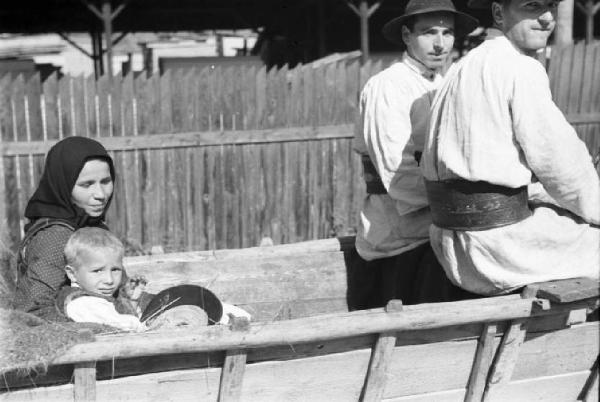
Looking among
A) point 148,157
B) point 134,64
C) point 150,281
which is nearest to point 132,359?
point 150,281

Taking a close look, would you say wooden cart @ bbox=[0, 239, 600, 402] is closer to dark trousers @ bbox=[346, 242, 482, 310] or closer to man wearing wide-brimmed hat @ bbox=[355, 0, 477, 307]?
dark trousers @ bbox=[346, 242, 482, 310]

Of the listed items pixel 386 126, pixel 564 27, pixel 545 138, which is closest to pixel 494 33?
pixel 545 138

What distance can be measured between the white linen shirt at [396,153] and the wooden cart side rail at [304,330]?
90 cm

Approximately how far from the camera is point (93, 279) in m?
3.03

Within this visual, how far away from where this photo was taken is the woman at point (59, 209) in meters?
3.05

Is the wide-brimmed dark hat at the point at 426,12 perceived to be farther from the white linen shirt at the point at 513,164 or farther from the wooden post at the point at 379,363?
the wooden post at the point at 379,363

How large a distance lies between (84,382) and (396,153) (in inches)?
70.9

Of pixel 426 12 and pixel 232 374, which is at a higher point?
pixel 426 12

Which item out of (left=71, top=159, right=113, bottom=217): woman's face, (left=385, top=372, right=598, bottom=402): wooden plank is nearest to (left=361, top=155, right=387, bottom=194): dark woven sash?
(left=385, top=372, right=598, bottom=402): wooden plank

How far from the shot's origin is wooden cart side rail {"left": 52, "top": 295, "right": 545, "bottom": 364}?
95.4 inches

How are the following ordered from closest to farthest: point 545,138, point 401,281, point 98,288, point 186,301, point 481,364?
point 545,138, point 481,364, point 98,288, point 186,301, point 401,281

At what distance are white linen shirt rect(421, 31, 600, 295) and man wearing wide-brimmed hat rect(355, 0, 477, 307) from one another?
50cm

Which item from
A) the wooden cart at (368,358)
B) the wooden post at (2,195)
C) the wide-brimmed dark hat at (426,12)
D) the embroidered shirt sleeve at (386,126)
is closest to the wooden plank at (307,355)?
the wooden cart at (368,358)

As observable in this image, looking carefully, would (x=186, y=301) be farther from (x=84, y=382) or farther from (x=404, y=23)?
(x=404, y=23)
